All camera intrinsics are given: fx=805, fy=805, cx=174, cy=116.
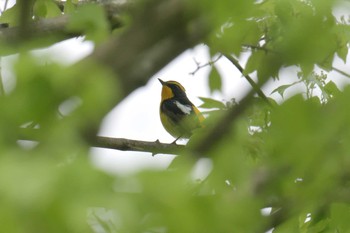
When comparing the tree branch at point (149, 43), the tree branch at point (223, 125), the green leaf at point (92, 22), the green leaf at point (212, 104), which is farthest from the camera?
the green leaf at point (212, 104)

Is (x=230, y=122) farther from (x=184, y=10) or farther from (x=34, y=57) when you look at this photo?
(x=34, y=57)

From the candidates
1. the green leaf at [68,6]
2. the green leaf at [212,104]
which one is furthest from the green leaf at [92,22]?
the green leaf at [68,6]

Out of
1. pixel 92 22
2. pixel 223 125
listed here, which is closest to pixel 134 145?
pixel 92 22

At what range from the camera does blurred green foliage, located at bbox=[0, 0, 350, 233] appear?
127 cm

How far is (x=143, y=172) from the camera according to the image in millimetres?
1343

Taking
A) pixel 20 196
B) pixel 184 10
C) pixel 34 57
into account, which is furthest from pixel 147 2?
pixel 20 196

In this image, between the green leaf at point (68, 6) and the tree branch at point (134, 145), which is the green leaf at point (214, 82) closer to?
the tree branch at point (134, 145)

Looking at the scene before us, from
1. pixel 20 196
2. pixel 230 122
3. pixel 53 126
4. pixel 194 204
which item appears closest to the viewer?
pixel 20 196

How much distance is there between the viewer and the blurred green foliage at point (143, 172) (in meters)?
1.27

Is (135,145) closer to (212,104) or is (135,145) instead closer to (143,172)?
(212,104)

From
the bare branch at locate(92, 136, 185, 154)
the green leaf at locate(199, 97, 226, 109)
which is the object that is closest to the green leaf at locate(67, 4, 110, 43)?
the green leaf at locate(199, 97, 226, 109)

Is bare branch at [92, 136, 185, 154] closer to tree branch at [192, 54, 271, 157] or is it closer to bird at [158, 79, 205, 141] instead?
tree branch at [192, 54, 271, 157]

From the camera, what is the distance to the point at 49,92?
53.2 inches

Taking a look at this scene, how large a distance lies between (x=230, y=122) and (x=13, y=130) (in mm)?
433
